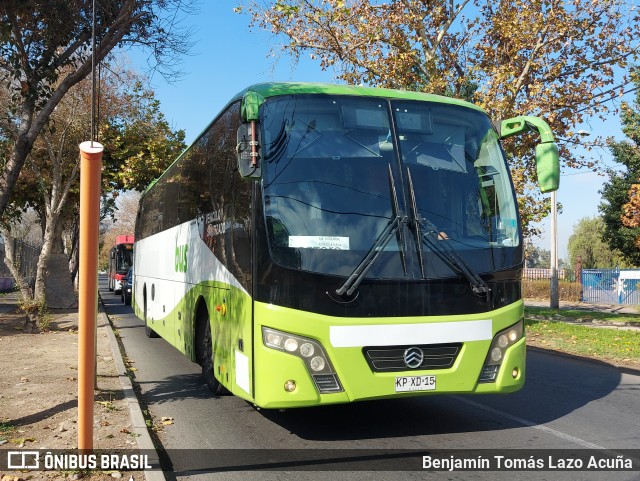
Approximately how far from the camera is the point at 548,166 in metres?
6.25

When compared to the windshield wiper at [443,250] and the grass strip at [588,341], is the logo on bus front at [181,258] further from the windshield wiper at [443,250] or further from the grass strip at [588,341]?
the grass strip at [588,341]

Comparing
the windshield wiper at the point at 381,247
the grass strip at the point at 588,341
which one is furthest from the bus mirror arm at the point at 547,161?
the grass strip at the point at 588,341

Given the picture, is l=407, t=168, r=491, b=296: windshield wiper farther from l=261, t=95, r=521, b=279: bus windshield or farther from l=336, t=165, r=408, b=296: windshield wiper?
l=336, t=165, r=408, b=296: windshield wiper

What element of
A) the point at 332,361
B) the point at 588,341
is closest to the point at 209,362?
the point at 332,361

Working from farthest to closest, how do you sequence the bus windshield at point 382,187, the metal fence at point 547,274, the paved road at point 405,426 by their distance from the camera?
1. the metal fence at point 547,274
2. the bus windshield at point 382,187
3. the paved road at point 405,426

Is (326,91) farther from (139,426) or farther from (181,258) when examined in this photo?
(181,258)

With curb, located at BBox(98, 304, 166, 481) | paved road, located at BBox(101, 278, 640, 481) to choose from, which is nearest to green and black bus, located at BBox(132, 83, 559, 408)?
paved road, located at BBox(101, 278, 640, 481)

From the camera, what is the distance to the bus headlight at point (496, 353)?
19.4 feet

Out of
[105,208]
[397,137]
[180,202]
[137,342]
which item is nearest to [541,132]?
[397,137]

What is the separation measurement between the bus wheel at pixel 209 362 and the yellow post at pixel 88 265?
3398 mm

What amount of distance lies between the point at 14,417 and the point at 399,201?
4.68 m

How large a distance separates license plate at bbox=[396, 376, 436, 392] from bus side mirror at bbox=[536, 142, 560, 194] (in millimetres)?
2220

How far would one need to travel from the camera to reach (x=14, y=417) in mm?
6789

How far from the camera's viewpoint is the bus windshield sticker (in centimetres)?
559
